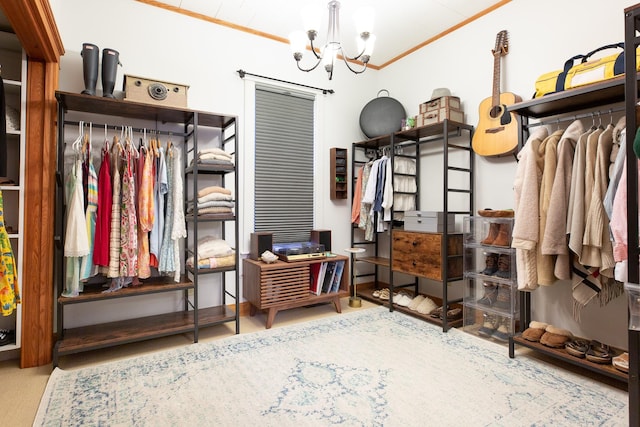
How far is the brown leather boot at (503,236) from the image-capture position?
2750mm

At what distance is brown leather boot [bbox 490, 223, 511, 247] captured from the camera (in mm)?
2750

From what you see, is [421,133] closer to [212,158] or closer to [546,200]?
[546,200]

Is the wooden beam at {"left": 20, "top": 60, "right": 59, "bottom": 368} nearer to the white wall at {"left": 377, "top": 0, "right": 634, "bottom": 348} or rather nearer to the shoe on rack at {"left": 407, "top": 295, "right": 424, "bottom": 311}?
the shoe on rack at {"left": 407, "top": 295, "right": 424, "bottom": 311}

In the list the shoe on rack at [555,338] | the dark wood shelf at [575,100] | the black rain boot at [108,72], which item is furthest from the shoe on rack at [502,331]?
the black rain boot at [108,72]

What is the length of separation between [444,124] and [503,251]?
1215 mm

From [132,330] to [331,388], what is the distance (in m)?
1.67

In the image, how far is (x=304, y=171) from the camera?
13.0 feet

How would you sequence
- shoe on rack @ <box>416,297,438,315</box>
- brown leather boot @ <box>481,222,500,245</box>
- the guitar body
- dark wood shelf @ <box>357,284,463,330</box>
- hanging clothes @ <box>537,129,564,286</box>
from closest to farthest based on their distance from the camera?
hanging clothes @ <box>537,129,564,286</box>
brown leather boot @ <box>481,222,500,245</box>
the guitar body
dark wood shelf @ <box>357,284,463,330</box>
shoe on rack @ <box>416,297,438,315</box>

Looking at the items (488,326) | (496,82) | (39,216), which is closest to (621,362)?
(488,326)

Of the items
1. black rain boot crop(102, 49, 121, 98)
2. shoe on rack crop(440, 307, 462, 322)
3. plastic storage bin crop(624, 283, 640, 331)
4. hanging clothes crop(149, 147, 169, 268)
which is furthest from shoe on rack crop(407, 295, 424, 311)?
black rain boot crop(102, 49, 121, 98)

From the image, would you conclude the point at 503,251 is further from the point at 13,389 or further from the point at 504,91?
→ the point at 13,389

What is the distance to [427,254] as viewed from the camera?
10.6ft

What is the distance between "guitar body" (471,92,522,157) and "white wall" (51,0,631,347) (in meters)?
0.16

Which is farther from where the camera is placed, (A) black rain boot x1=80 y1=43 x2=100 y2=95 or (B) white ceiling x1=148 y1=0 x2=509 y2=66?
(B) white ceiling x1=148 y1=0 x2=509 y2=66
